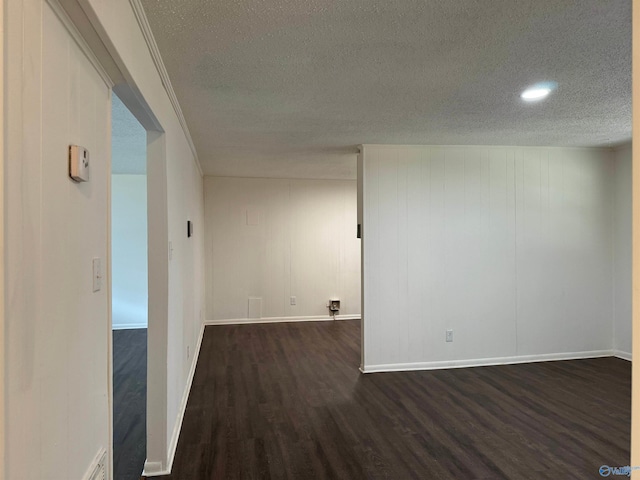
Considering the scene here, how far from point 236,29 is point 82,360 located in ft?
4.88

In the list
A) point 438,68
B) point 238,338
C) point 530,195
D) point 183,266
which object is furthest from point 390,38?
point 238,338

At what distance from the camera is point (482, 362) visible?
165 inches

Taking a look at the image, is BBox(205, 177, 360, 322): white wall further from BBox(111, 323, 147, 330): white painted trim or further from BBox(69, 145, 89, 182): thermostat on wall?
BBox(69, 145, 89, 182): thermostat on wall

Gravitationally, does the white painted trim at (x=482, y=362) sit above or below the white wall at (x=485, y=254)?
below

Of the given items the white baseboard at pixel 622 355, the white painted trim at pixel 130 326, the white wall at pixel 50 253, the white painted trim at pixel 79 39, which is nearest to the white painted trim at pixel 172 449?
the white wall at pixel 50 253

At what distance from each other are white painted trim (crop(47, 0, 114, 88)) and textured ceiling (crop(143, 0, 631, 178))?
1.28 feet

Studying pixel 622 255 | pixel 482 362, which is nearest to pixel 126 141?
pixel 482 362

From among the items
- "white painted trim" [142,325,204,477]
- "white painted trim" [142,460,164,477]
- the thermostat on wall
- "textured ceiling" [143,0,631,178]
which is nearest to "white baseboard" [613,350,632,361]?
"textured ceiling" [143,0,631,178]

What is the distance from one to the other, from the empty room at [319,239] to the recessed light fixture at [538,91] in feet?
0.10

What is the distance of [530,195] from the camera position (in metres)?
4.29

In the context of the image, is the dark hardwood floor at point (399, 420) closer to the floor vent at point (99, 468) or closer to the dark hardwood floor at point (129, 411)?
the dark hardwood floor at point (129, 411)

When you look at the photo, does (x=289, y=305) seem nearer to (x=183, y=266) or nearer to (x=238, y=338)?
(x=238, y=338)

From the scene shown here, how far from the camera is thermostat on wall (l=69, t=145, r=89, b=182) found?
109cm

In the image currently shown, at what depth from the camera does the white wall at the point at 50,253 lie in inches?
30.6
